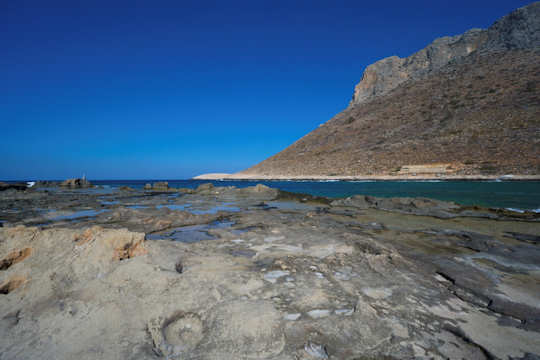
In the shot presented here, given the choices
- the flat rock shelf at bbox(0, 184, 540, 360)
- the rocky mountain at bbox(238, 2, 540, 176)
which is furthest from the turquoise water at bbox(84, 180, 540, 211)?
the flat rock shelf at bbox(0, 184, 540, 360)

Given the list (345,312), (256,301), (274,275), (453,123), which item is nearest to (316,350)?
(345,312)

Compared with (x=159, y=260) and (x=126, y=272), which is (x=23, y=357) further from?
(x=159, y=260)

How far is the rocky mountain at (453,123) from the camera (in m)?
34.5

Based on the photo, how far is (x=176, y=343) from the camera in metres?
2.19

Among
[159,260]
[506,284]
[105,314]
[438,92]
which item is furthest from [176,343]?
[438,92]

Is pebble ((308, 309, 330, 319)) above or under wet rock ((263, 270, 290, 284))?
under

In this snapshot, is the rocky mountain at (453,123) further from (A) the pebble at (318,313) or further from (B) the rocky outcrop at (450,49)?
(A) the pebble at (318,313)

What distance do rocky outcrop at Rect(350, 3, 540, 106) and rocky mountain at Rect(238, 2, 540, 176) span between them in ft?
0.91

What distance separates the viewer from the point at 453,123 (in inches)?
1676

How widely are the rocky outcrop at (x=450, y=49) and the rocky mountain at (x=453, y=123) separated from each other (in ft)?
0.91

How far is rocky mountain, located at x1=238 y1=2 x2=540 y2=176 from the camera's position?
34469mm

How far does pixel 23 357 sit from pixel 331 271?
343 centimetres

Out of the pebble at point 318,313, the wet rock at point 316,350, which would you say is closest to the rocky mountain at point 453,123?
the pebble at point 318,313

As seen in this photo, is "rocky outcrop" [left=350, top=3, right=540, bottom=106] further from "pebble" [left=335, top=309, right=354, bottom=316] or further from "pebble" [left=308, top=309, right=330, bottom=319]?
"pebble" [left=308, top=309, right=330, bottom=319]
